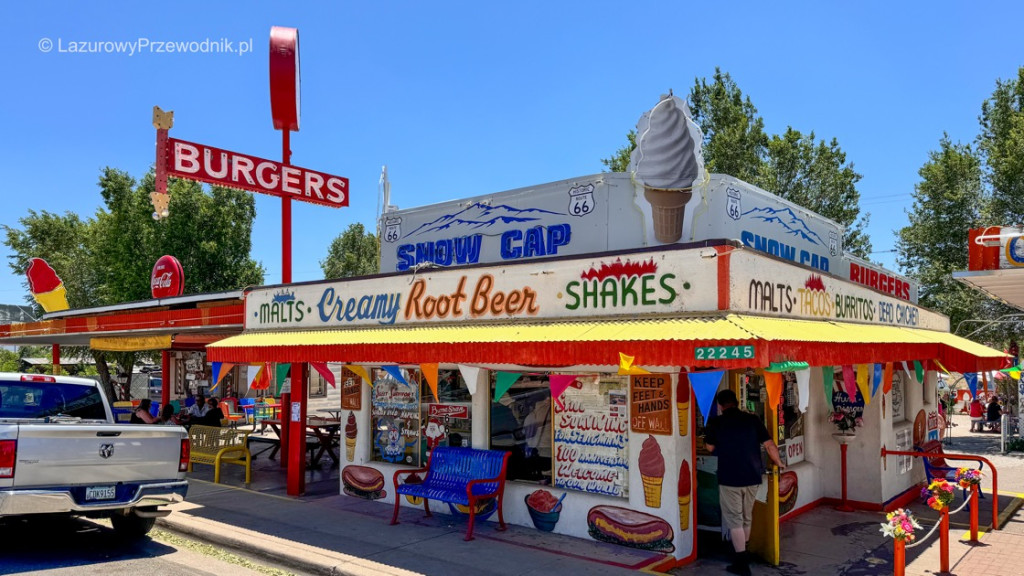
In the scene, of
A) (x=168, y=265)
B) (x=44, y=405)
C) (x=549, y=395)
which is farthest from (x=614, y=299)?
(x=168, y=265)

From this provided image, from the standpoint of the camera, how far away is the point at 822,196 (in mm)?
27984

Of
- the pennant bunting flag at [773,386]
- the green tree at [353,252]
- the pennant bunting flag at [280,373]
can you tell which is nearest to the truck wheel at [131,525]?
the pennant bunting flag at [280,373]

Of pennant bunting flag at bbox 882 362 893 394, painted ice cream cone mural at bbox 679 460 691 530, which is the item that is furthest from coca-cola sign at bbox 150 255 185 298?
pennant bunting flag at bbox 882 362 893 394

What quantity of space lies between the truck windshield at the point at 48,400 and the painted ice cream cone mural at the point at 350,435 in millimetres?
3372

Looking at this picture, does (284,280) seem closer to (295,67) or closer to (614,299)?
(295,67)

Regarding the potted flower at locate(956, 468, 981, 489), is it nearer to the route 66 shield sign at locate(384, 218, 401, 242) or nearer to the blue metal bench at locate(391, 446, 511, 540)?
the blue metal bench at locate(391, 446, 511, 540)

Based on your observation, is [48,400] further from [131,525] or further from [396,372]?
[396,372]

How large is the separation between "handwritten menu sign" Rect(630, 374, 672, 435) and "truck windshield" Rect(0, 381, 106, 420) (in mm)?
6493

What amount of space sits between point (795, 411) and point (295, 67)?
11404 mm

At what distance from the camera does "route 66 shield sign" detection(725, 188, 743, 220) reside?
32.5 feet

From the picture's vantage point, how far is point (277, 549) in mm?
7926

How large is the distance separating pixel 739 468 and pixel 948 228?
2123cm

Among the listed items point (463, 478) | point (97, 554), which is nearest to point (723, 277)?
point (463, 478)

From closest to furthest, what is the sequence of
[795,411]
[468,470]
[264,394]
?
[468,470], [795,411], [264,394]
